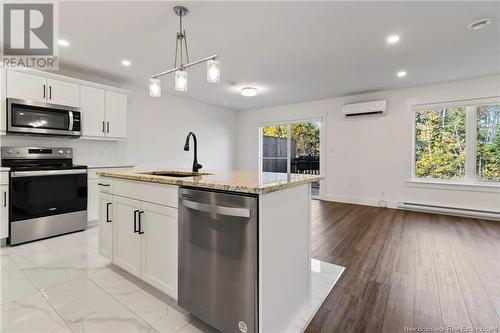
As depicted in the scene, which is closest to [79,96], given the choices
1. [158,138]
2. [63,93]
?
[63,93]

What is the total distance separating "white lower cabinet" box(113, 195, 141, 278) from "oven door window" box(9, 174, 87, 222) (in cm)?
166

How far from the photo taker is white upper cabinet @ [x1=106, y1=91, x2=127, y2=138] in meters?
3.82

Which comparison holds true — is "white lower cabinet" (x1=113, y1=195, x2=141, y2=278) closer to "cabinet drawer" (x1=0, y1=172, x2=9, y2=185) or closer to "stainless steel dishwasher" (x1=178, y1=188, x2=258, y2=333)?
"stainless steel dishwasher" (x1=178, y1=188, x2=258, y2=333)

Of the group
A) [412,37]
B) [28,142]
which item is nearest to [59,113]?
[28,142]

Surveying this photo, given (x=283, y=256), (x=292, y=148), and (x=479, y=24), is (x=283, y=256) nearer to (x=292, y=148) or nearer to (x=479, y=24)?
(x=479, y=24)

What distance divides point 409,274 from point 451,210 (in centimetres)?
311

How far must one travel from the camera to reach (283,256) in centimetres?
141

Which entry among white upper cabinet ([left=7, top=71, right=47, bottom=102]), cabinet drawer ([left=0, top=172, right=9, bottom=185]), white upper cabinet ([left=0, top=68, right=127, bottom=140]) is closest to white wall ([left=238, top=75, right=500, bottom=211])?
white upper cabinet ([left=0, top=68, right=127, bottom=140])

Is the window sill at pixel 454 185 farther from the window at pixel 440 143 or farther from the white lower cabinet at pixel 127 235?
the white lower cabinet at pixel 127 235

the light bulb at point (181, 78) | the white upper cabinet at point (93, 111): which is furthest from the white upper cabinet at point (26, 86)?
the light bulb at point (181, 78)

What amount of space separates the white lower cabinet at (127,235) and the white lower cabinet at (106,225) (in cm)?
8

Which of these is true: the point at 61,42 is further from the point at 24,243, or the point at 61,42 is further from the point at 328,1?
the point at 328,1

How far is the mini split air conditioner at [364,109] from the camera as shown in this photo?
4.85m

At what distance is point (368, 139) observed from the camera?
17.0 feet
